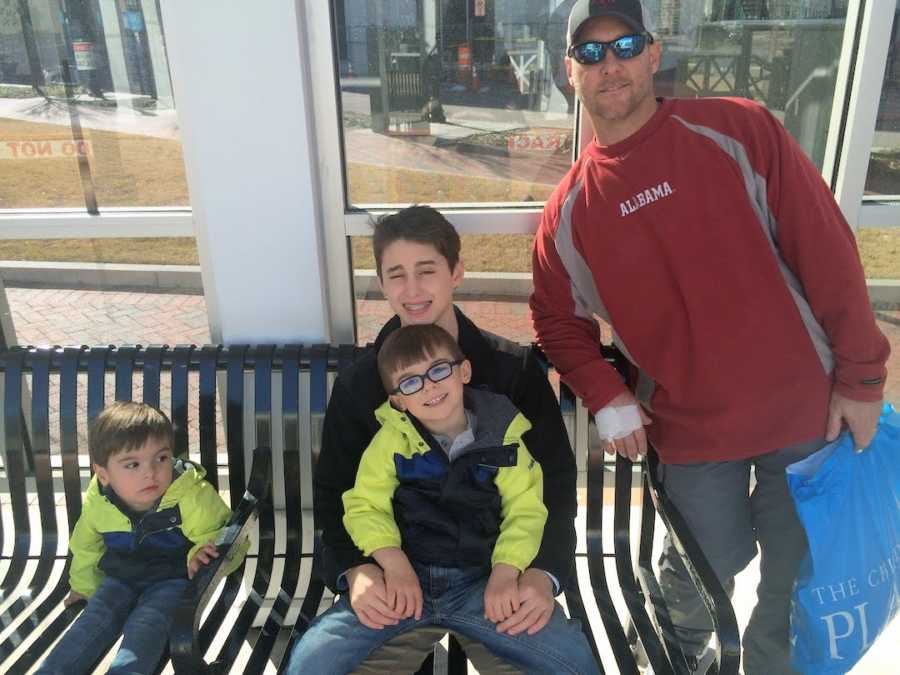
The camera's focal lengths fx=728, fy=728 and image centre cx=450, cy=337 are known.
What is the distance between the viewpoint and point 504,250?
278 cm

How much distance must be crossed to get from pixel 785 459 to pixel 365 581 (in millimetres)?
1210

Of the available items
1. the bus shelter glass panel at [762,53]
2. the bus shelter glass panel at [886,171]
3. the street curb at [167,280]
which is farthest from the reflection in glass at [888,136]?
the street curb at [167,280]

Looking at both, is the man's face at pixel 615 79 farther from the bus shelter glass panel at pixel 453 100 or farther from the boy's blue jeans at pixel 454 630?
the boy's blue jeans at pixel 454 630

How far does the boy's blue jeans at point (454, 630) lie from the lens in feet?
5.79

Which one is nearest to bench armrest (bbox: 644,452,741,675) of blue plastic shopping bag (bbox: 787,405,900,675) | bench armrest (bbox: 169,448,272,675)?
blue plastic shopping bag (bbox: 787,405,900,675)

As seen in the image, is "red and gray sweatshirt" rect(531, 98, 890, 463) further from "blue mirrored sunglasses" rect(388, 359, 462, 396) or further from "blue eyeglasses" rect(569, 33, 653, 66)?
"blue mirrored sunglasses" rect(388, 359, 462, 396)

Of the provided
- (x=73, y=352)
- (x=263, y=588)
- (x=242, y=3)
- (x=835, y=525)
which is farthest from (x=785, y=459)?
(x=73, y=352)

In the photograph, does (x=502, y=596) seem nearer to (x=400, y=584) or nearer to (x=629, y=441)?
(x=400, y=584)

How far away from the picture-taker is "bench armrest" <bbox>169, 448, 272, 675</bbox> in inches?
68.0

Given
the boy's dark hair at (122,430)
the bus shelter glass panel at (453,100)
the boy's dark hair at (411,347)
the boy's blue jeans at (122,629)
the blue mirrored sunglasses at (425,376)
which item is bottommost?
the boy's blue jeans at (122,629)

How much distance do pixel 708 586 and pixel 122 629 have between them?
63.2 inches

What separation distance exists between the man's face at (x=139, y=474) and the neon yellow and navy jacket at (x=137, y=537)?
0.03 m

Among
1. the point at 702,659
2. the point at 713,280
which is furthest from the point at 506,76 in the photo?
the point at 702,659

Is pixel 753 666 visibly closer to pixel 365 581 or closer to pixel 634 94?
pixel 365 581
